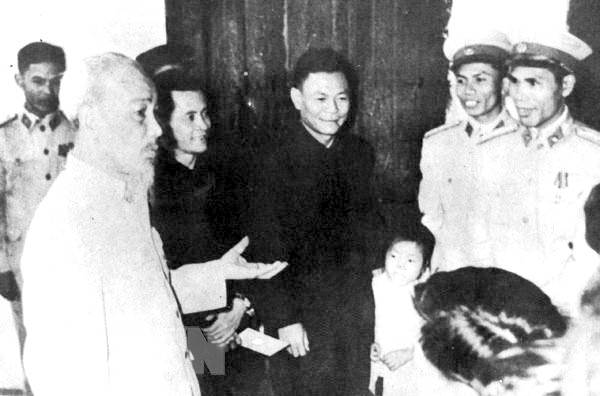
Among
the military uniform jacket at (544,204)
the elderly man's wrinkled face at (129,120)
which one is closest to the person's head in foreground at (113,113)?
the elderly man's wrinkled face at (129,120)

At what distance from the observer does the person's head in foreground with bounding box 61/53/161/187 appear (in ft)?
5.74

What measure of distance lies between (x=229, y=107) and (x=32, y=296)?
714 mm

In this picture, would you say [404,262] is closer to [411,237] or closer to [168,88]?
[411,237]

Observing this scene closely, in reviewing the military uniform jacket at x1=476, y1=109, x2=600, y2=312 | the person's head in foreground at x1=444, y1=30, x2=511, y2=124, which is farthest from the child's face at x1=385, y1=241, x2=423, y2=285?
the person's head in foreground at x1=444, y1=30, x2=511, y2=124

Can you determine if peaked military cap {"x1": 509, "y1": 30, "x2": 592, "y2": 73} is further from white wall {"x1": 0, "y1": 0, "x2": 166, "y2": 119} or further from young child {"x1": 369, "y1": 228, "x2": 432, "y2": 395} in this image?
white wall {"x1": 0, "y1": 0, "x2": 166, "y2": 119}

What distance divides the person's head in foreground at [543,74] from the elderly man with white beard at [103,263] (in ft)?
2.65

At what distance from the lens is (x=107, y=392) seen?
1774mm

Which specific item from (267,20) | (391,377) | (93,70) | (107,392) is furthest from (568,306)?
(93,70)

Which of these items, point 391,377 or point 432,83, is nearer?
point 432,83

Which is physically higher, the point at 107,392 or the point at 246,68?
the point at 246,68

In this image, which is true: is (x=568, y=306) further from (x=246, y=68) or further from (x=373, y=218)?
(x=246, y=68)

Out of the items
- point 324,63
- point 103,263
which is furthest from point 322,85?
point 103,263

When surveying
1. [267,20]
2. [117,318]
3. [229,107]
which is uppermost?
[267,20]

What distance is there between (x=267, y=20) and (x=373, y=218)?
584 millimetres
